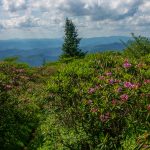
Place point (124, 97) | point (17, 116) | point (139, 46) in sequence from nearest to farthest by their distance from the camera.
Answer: point (124, 97) → point (17, 116) → point (139, 46)

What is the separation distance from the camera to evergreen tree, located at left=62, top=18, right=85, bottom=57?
89.1 m

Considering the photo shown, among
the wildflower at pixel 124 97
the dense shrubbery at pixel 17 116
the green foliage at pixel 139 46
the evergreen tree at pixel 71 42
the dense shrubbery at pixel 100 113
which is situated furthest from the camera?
the evergreen tree at pixel 71 42

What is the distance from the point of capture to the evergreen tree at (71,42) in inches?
3509

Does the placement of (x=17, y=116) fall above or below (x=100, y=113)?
below

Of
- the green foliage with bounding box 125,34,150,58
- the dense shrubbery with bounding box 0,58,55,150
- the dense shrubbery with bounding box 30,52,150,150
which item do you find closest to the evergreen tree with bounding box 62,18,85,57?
the green foliage with bounding box 125,34,150,58

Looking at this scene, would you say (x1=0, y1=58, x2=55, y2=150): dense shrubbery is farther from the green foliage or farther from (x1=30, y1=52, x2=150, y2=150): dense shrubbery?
the green foliage

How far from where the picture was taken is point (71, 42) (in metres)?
92.5

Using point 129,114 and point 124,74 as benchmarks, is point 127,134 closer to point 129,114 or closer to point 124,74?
point 129,114

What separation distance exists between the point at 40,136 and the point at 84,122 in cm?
394

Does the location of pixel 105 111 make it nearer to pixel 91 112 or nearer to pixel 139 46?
pixel 91 112

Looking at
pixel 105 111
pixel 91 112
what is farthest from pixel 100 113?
pixel 91 112

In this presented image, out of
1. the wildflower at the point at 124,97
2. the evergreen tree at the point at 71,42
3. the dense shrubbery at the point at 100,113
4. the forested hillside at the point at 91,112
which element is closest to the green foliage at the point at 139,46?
the forested hillside at the point at 91,112

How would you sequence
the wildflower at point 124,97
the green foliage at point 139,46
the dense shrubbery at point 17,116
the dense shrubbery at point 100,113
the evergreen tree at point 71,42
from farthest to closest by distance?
the evergreen tree at point 71,42 → the green foliage at point 139,46 → the dense shrubbery at point 17,116 → the wildflower at point 124,97 → the dense shrubbery at point 100,113

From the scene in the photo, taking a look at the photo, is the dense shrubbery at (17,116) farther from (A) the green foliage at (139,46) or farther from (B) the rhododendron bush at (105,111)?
(A) the green foliage at (139,46)
